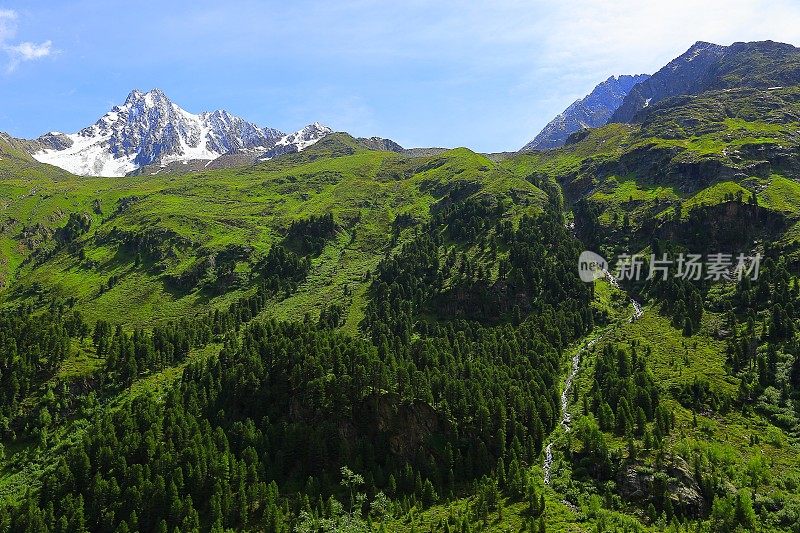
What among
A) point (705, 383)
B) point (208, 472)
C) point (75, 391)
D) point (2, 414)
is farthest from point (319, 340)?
point (705, 383)

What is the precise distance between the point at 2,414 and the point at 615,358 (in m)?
157

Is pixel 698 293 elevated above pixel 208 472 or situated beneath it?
elevated above

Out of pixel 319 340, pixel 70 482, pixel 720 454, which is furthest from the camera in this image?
pixel 319 340

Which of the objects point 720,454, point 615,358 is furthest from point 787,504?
point 615,358

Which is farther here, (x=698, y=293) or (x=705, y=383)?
(x=698, y=293)

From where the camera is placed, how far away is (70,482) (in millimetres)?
105000

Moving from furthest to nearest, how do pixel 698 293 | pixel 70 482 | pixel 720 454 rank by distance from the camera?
pixel 698 293, pixel 720 454, pixel 70 482

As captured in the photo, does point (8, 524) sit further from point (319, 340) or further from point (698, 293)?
point (698, 293)

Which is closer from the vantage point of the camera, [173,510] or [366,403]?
[173,510]

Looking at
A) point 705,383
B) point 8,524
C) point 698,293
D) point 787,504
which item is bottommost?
point 8,524

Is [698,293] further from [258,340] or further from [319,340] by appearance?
[258,340]

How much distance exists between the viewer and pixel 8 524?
94.2 meters

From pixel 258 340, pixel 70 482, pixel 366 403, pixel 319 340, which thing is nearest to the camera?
pixel 70 482

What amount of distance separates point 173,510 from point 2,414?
193 ft
